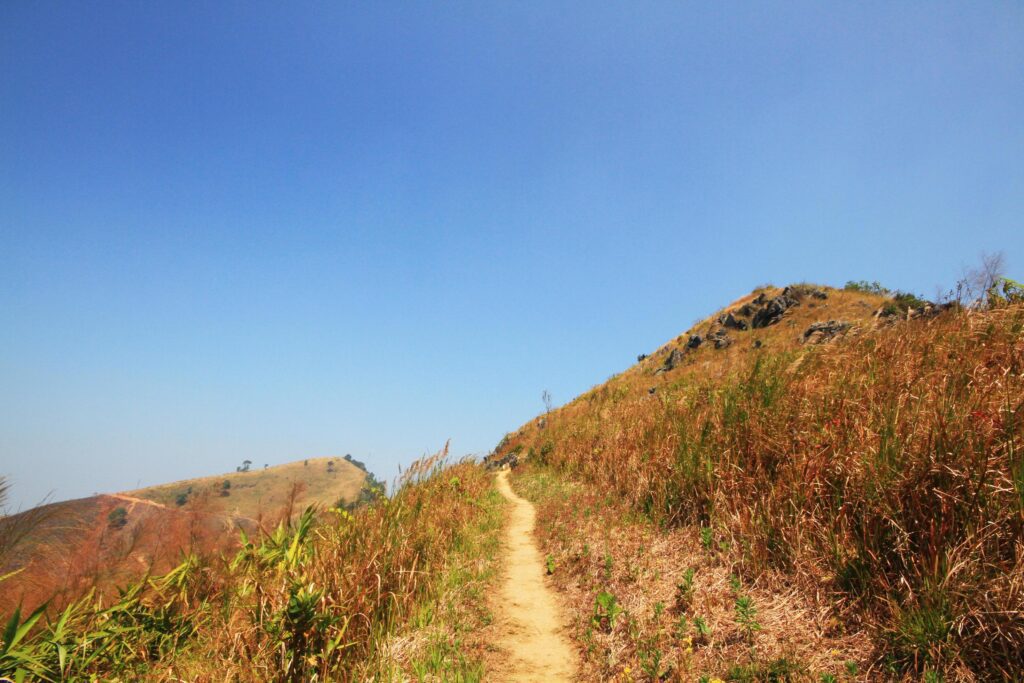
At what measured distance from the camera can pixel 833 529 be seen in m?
4.14

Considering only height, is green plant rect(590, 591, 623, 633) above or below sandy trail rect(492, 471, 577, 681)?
above

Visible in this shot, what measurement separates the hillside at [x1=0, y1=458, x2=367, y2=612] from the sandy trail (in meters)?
3.12

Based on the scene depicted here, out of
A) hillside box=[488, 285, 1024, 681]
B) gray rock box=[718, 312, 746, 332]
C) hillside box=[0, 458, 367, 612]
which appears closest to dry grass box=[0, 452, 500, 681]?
hillside box=[0, 458, 367, 612]

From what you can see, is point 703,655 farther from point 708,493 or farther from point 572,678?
point 708,493

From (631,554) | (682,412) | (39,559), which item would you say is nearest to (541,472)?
(682,412)

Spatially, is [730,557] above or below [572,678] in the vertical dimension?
above

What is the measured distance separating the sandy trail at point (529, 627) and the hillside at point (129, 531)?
3119 millimetres

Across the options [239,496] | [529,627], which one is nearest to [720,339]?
[529,627]

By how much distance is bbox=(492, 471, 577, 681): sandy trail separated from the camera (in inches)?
154

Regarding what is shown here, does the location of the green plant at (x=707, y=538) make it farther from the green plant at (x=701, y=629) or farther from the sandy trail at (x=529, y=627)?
the sandy trail at (x=529, y=627)

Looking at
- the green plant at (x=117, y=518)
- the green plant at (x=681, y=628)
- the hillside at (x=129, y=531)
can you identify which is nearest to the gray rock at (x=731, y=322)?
the green plant at (x=681, y=628)

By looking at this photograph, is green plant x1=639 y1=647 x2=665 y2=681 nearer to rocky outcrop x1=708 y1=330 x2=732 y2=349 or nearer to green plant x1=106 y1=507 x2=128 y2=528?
green plant x1=106 y1=507 x2=128 y2=528

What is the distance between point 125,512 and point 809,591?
23.8ft

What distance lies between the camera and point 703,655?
11.4 feet
